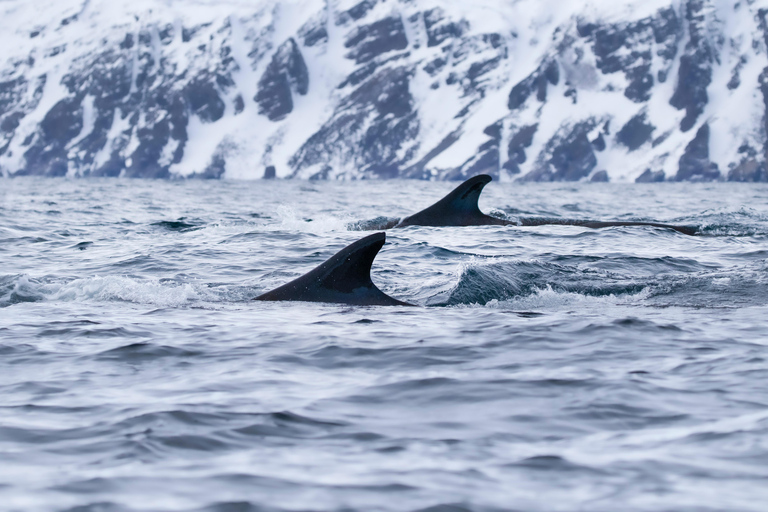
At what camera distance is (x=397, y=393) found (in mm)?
7012

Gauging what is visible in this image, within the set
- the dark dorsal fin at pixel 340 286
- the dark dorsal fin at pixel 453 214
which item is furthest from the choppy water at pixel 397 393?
the dark dorsal fin at pixel 453 214

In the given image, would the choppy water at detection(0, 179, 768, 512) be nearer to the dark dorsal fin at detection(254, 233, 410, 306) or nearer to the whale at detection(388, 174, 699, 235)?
the dark dorsal fin at detection(254, 233, 410, 306)

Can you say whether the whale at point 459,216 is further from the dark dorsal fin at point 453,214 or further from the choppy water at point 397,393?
the choppy water at point 397,393

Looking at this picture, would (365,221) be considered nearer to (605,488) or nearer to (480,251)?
(480,251)

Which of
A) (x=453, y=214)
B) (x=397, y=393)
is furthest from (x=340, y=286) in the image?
(x=453, y=214)

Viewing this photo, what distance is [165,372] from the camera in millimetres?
7812

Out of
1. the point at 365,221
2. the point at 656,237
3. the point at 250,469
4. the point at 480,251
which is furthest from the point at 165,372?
→ the point at 365,221

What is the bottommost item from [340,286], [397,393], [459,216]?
[397,393]

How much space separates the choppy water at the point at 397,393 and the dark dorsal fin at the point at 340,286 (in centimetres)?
29

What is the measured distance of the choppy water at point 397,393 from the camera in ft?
16.3

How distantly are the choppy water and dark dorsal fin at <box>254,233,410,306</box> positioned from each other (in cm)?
29

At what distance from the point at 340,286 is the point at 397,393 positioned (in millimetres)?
4157

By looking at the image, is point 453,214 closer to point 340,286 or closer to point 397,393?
point 340,286

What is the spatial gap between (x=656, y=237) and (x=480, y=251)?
3.84 metres
